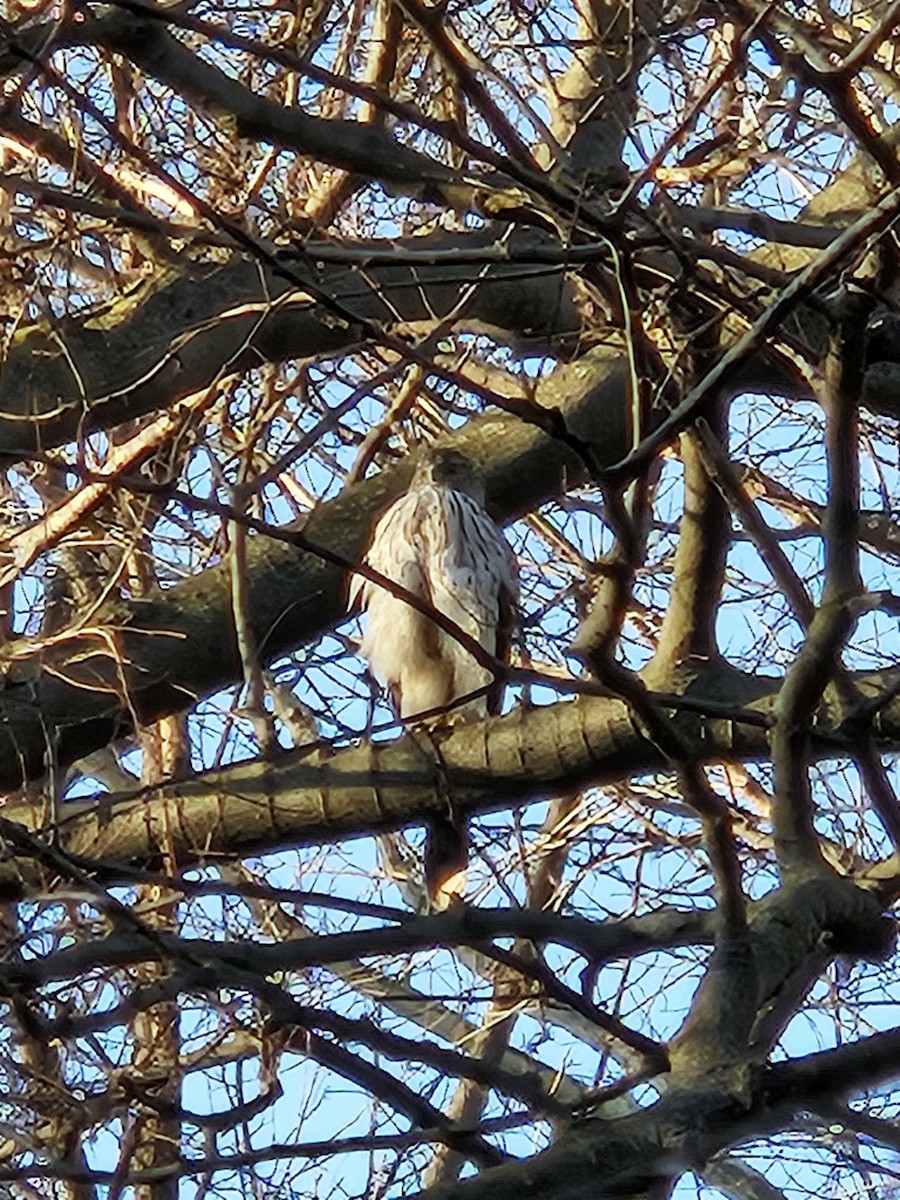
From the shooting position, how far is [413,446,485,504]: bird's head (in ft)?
16.6

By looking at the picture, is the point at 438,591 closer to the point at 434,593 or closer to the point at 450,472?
the point at 434,593

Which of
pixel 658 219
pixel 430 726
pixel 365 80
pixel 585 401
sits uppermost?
pixel 365 80

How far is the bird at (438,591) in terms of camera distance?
18.3 feet

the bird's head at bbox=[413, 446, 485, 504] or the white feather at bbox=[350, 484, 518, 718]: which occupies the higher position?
the white feather at bbox=[350, 484, 518, 718]

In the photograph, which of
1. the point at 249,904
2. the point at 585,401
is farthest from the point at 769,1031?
the point at 249,904

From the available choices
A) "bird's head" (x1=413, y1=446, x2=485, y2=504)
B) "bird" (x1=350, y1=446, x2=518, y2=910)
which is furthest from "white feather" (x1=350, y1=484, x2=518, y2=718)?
"bird's head" (x1=413, y1=446, x2=485, y2=504)

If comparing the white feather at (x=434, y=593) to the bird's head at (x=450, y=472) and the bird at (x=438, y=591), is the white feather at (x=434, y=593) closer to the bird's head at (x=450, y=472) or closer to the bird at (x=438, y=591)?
the bird at (x=438, y=591)

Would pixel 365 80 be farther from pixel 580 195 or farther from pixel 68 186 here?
pixel 580 195

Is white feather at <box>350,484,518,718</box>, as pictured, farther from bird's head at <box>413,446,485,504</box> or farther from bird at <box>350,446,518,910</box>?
bird's head at <box>413,446,485,504</box>

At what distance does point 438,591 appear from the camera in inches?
238

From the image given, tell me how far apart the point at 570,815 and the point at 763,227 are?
2539 millimetres

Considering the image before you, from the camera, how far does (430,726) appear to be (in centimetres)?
397

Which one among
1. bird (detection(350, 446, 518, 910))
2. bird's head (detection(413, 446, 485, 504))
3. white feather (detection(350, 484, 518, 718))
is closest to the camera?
bird's head (detection(413, 446, 485, 504))

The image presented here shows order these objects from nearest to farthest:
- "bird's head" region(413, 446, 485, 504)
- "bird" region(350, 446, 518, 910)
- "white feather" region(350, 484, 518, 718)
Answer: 1. "bird's head" region(413, 446, 485, 504)
2. "bird" region(350, 446, 518, 910)
3. "white feather" region(350, 484, 518, 718)
